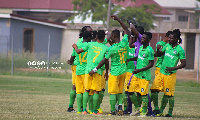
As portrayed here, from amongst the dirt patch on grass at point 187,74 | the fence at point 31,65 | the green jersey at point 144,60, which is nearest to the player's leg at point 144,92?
the green jersey at point 144,60

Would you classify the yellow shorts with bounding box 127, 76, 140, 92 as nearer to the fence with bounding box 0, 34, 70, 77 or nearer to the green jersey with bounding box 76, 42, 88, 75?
the green jersey with bounding box 76, 42, 88, 75

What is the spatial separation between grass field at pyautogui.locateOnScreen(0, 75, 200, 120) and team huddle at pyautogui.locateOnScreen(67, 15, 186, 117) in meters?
0.65

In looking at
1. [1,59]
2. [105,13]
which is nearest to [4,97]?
[1,59]

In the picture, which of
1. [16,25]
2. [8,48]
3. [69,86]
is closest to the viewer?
[69,86]

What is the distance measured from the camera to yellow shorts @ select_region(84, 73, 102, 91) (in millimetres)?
11594

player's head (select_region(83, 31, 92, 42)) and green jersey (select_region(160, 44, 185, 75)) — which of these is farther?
player's head (select_region(83, 31, 92, 42))

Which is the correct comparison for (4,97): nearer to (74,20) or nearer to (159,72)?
(159,72)

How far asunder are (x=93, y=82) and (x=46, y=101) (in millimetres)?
3814

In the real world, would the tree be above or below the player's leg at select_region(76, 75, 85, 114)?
above

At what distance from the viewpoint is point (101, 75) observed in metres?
11.7

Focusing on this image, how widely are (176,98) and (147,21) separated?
70.1 feet

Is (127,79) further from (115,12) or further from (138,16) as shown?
(115,12)

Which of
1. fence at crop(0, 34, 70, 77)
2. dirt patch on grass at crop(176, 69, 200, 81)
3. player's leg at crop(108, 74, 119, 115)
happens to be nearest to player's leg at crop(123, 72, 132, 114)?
player's leg at crop(108, 74, 119, 115)

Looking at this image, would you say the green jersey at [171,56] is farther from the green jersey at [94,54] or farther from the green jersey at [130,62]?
the green jersey at [94,54]
